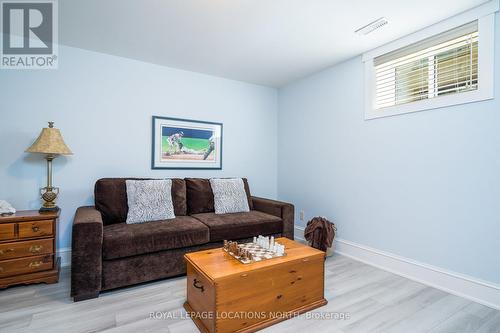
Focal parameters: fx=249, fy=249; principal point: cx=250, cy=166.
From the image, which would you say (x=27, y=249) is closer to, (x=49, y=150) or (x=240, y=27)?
(x=49, y=150)

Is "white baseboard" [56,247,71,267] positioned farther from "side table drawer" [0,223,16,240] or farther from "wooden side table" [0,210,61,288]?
"side table drawer" [0,223,16,240]

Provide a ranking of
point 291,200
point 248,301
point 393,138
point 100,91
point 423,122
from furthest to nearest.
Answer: point 291,200 → point 100,91 → point 393,138 → point 423,122 → point 248,301

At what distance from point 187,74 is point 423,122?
282 centimetres

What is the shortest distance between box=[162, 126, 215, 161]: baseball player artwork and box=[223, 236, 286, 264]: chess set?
1745 millimetres

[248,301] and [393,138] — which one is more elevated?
[393,138]

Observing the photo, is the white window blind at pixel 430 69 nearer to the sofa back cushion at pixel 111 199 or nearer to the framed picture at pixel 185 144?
the framed picture at pixel 185 144

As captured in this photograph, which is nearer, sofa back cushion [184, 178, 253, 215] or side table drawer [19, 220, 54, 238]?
side table drawer [19, 220, 54, 238]

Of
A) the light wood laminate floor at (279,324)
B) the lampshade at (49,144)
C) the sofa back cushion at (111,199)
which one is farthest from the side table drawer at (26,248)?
the lampshade at (49,144)

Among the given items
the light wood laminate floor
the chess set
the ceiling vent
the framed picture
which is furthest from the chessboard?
the ceiling vent

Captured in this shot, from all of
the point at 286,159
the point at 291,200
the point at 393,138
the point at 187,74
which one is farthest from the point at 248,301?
the point at 187,74

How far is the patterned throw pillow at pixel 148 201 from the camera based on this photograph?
252cm

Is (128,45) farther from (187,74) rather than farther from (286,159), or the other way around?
(286,159)

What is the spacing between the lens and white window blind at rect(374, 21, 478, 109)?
211cm

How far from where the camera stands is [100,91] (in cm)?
284
